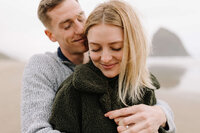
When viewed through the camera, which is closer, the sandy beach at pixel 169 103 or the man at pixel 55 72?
the man at pixel 55 72

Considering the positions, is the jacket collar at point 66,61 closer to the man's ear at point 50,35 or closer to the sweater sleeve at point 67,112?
the man's ear at point 50,35

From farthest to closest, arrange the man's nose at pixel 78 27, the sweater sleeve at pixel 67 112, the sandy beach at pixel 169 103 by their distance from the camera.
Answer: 1. the sandy beach at pixel 169 103
2. the man's nose at pixel 78 27
3. the sweater sleeve at pixel 67 112

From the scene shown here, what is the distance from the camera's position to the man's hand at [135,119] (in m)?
1.74

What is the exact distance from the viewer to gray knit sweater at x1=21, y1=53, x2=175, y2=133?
5.86ft

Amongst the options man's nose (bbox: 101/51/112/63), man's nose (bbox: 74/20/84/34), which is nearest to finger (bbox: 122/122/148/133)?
man's nose (bbox: 101/51/112/63)

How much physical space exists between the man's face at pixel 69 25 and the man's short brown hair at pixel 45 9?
0.04 meters

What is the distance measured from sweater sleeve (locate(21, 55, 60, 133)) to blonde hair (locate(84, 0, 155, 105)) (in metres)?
0.54

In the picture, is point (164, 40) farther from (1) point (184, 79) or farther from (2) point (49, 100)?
(2) point (49, 100)

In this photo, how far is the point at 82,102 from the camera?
1759 millimetres

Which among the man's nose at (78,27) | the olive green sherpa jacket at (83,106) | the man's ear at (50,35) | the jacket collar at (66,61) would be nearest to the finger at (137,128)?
the olive green sherpa jacket at (83,106)

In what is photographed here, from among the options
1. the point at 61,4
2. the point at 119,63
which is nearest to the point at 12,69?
the point at 61,4

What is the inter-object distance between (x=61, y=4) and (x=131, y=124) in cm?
135

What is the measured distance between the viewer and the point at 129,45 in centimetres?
184

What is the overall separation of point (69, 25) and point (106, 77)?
30.8 inches
